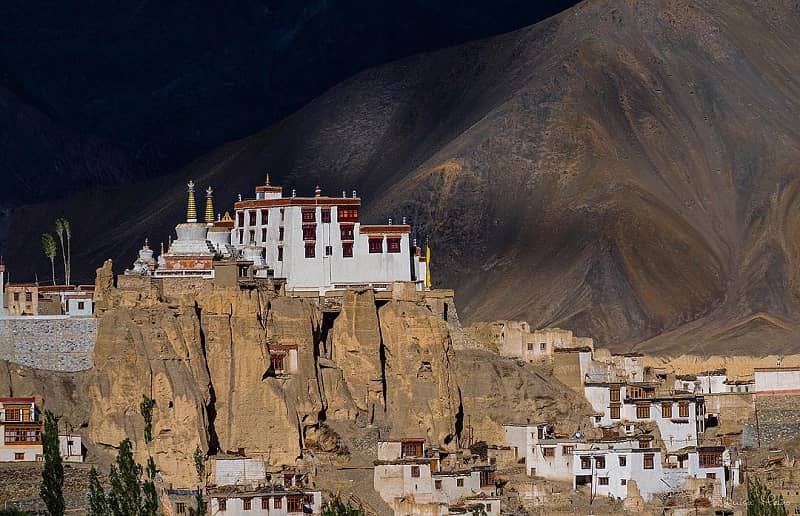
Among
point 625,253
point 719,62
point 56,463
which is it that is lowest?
point 56,463

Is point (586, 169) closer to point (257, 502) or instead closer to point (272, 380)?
point (272, 380)

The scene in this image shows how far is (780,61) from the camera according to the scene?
17438 centimetres

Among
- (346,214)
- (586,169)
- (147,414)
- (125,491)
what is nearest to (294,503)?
(147,414)

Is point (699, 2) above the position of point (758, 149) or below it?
above

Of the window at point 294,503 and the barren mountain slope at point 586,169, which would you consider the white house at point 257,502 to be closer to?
the window at point 294,503

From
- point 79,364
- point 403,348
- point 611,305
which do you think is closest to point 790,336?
point 611,305

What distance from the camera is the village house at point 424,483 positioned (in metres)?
88.3

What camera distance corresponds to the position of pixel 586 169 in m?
155

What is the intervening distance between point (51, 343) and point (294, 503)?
37.6ft

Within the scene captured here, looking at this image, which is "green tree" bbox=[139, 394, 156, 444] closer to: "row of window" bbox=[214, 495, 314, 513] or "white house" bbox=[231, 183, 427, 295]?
"row of window" bbox=[214, 495, 314, 513]

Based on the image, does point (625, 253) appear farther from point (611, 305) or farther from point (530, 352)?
point (530, 352)

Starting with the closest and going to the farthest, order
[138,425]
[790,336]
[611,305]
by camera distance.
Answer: [138,425]
[790,336]
[611,305]

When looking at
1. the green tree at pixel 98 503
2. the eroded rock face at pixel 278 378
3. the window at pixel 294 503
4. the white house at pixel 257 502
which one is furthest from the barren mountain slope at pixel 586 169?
the green tree at pixel 98 503

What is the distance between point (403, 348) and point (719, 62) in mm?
80998
